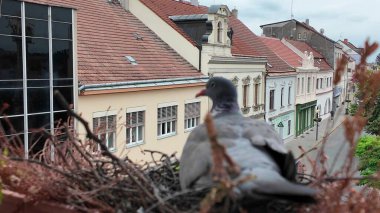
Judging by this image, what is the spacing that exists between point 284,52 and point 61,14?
19728mm

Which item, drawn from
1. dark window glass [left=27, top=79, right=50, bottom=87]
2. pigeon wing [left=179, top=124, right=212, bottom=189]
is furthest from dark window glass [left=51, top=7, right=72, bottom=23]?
pigeon wing [left=179, top=124, right=212, bottom=189]

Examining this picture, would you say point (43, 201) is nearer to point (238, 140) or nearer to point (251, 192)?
point (238, 140)

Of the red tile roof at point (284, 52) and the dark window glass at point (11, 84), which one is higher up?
the red tile roof at point (284, 52)

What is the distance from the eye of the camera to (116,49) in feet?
41.9

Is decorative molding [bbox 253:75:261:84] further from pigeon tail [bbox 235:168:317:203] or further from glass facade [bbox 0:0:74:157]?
pigeon tail [bbox 235:168:317:203]

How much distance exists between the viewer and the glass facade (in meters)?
8.55

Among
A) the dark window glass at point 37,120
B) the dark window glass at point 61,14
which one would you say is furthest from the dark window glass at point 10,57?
the dark window glass at point 61,14

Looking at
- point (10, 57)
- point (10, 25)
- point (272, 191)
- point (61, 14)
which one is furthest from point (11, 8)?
point (272, 191)

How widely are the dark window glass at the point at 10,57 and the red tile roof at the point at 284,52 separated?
1896 centimetres

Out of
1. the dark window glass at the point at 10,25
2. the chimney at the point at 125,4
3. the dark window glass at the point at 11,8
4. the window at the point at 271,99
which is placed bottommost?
the window at the point at 271,99

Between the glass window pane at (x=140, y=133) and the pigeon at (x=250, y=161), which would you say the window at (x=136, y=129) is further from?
the pigeon at (x=250, y=161)

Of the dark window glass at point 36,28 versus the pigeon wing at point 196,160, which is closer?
the pigeon wing at point 196,160

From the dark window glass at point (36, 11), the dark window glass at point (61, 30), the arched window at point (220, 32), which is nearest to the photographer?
the dark window glass at point (36, 11)

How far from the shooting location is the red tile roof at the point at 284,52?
86.8 feet
